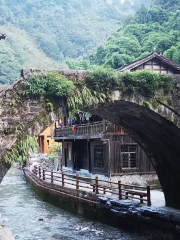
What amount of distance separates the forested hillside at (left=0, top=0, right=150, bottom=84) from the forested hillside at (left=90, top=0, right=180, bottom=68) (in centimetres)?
3431

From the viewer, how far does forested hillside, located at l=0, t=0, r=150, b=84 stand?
86.1 m

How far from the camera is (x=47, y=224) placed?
48.8 ft

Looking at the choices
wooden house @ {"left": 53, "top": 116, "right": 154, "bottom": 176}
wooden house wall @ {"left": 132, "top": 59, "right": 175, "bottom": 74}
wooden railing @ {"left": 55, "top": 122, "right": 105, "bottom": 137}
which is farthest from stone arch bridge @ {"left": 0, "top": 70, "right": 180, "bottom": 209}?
wooden house wall @ {"left": 132, "top": 59, "right": 175, "bottom": 74}

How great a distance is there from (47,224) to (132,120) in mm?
7246

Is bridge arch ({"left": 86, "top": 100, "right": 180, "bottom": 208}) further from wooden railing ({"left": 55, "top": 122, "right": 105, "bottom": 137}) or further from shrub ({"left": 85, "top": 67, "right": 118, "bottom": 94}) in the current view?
wooden railing ({"left": 55, "top": 122, "right": 105, "bottom": 137})

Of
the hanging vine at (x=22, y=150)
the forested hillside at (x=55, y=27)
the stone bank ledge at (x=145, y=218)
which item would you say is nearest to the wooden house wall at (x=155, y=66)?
the stone bank ledge at (x=145, y=218)

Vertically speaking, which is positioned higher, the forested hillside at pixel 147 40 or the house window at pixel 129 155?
the forested hillside at pixel 147 40

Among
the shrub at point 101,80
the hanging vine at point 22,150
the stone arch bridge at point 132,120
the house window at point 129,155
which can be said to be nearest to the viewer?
the hanging vine at point 22,150

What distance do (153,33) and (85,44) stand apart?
5686 cm

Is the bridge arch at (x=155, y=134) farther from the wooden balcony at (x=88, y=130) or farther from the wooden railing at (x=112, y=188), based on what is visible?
the wooden balcony at (x=88, y=130)

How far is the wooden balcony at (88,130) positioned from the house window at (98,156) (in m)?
1.08

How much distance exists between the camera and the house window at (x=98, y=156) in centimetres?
2153

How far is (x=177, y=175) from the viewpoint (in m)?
11.3

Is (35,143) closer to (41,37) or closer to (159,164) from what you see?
(159,164)
